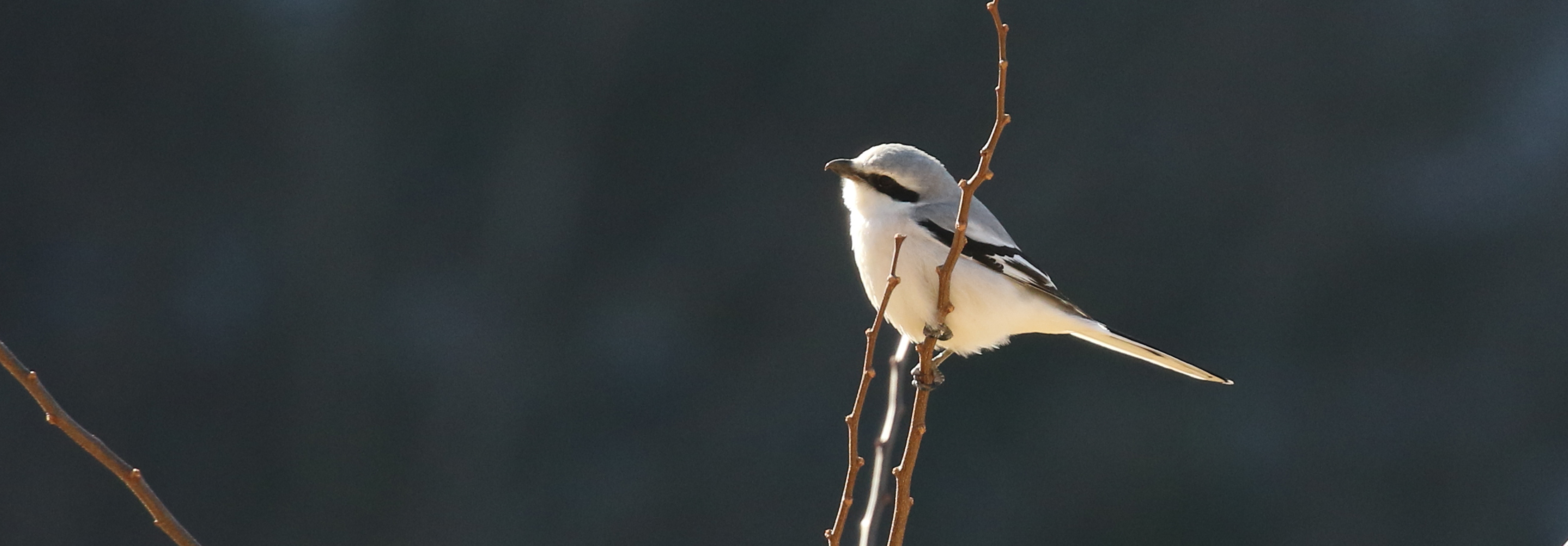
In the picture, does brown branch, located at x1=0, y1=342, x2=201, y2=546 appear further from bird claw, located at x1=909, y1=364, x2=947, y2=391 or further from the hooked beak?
the hooked beak

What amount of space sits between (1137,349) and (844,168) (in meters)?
0.51

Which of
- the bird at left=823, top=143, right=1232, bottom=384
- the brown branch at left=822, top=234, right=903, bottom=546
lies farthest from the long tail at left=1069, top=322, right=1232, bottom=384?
the brown branch at left=822, top=234, right=903, bottom=546

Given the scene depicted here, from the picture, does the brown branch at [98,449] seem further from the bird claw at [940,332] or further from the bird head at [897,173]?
the bird head at [897,173]

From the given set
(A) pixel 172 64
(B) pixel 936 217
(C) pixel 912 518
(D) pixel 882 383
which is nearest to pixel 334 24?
(A) pixel 172 64

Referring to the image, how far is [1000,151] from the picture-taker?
12.4 feet

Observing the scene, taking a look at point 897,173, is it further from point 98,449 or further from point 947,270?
point 98,449

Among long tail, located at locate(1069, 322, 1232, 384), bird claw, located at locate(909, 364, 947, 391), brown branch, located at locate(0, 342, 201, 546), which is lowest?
brown branch, located at locate(0, 342, 201, 546)

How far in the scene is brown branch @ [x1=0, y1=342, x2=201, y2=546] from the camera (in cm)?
81

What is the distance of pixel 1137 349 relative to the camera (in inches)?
69.9

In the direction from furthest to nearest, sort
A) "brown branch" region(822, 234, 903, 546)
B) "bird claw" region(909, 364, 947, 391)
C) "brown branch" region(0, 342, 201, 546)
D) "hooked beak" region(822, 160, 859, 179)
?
"hooked beak" region(822, 160, 859, 179) < "bird claw" region(909, 364, 947, 391) < "brown branch" region(822, 234, 903, 546) < "brown branch" region(0, 342, 201, 546)

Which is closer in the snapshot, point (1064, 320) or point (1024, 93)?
point (1064, 320)

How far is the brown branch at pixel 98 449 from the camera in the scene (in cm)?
81

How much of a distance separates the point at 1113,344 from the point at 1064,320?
0.26 ft

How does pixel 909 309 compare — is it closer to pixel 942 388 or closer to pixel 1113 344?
pixel 1113 344
